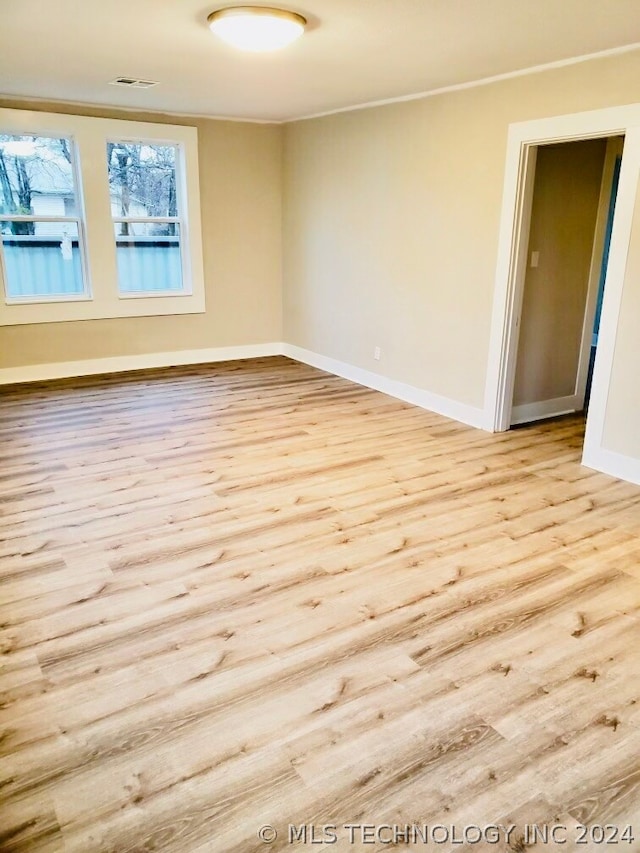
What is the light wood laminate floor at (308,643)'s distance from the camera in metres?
1.74

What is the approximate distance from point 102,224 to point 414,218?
9.78ft

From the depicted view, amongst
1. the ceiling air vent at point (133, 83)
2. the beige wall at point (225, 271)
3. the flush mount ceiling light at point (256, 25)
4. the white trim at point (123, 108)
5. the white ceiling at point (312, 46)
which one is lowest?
the beige wall at point (225, 271)

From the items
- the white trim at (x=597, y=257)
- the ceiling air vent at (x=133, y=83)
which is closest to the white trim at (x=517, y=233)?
the white trim at (x=597, y=257)

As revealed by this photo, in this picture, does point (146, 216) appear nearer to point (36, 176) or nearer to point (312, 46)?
point (36, 176)

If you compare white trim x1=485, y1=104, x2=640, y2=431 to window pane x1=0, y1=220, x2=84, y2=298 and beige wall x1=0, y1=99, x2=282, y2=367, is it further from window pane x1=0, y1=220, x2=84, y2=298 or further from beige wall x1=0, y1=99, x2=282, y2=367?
window pane x1=0, y1=220, x2=84, y2=298

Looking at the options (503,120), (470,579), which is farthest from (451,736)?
(503,120)

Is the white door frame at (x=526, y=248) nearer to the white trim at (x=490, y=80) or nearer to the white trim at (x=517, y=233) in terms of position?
the white trim at (x=517, y=233)

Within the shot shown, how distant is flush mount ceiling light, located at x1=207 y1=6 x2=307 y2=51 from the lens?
117 inches

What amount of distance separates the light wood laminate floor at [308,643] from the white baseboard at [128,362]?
1.84 m

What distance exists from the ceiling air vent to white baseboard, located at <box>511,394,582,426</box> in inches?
Result: 146

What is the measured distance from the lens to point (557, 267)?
484 centimetres

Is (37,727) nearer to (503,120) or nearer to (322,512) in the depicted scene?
(322,512)

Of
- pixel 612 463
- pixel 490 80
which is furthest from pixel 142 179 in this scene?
pixel 612 463

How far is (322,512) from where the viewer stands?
11.4 ft
